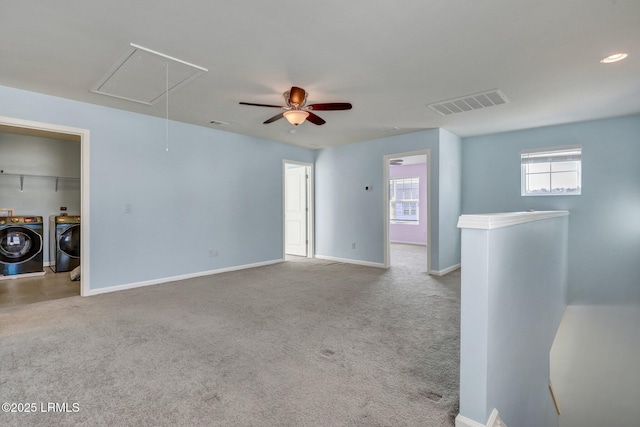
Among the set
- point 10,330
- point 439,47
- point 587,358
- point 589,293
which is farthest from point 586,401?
point 10,330

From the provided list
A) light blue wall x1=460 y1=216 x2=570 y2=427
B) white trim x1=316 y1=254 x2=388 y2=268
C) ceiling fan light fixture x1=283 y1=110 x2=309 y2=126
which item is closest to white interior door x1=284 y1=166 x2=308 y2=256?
white trim x1=316 y1=254 x2=388 y2=268

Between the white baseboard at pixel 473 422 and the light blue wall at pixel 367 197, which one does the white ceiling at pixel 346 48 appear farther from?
the white baseboard at pixel 473 422

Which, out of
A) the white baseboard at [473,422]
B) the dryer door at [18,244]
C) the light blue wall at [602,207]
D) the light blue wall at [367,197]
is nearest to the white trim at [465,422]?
the white baseboard at [473,422]

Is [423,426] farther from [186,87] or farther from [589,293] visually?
[589,293]

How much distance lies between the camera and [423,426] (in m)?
1.54

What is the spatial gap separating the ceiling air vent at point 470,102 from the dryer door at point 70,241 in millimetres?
5953

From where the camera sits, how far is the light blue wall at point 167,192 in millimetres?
3773

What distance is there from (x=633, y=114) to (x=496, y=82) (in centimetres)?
264

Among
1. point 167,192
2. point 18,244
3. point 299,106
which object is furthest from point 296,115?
point 18,244

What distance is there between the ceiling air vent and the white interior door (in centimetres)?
340

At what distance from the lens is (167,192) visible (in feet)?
14.5

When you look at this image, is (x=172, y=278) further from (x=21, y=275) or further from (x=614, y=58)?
(x=614, y=58)

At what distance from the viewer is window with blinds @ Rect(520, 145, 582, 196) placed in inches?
185

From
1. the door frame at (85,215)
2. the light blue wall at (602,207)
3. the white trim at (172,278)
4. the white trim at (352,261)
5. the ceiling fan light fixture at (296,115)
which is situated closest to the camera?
the ceiling fan light fixture at (296,115)
